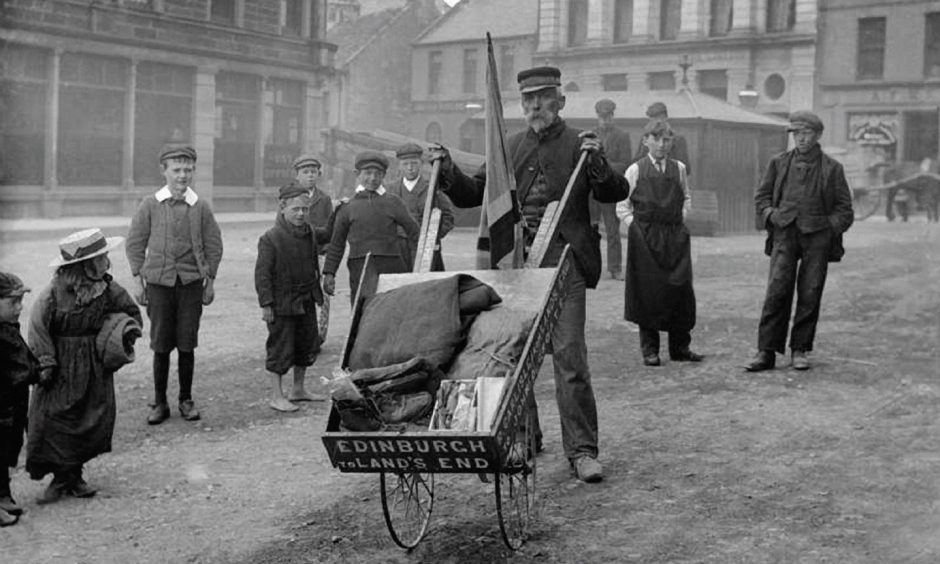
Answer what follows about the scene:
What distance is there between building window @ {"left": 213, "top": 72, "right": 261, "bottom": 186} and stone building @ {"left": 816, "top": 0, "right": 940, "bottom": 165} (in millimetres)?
20831

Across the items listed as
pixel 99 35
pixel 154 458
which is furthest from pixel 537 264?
pixel 99 35

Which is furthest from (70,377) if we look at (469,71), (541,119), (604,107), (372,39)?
(372,39)

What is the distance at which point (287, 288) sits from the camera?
827 cm

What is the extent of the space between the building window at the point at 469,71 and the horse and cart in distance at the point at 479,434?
116ft

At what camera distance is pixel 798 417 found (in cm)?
782

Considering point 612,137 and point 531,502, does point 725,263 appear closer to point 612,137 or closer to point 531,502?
point 612,137

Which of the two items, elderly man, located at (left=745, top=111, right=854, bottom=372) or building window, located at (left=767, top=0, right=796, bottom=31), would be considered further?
building window, located at (left=767, top=0, right=796, bottom=31)

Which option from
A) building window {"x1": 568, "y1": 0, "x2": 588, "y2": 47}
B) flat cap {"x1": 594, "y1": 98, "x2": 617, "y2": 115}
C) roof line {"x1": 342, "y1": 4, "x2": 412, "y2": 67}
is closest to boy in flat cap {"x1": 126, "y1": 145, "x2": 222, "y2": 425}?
flat cap {"x1": 594, "y1": 98, "x2": 617, "y2": 115}

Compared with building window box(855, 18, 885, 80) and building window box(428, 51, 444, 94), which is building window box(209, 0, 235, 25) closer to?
building window box(428, 51, 444, 94)

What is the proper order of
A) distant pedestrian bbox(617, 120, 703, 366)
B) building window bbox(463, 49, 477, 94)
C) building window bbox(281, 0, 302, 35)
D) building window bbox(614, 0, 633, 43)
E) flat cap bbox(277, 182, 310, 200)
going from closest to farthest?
flat cap bbox(277, 182, 310, 200)
distant pedestrian bbox(617, 120, 703, 366)
building window bbox(281, 0, 302, 35)
building window bbox(614, 0, 633, 43)
building window bbox(463, 49, 477, 94)

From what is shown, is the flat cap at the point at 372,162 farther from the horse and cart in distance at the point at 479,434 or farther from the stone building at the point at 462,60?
the stone building at the point at 462,60

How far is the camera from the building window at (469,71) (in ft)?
133

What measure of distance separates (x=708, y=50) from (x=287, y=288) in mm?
35054

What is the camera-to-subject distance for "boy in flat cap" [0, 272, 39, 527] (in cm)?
566
